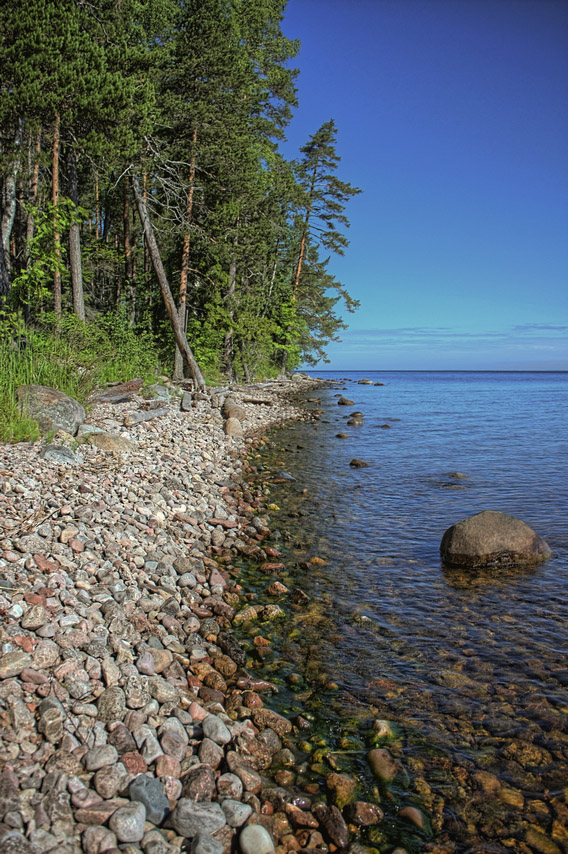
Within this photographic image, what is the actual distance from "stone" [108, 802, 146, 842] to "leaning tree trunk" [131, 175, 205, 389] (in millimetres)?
17552

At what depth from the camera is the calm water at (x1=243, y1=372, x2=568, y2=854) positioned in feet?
10.8

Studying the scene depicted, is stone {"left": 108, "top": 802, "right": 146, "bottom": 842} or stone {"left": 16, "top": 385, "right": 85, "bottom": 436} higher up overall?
stone {"left": 16, "top": 385, "right": 85, "bottom": 436}

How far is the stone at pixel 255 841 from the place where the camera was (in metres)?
2.77

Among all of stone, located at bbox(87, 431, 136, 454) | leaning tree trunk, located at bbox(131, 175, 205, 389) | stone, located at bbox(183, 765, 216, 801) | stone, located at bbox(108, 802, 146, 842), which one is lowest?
stone, located at bbox(183, 765, 216, 801)

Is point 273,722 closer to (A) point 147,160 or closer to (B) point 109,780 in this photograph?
A: (B) point 109,780

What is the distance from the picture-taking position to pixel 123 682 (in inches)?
148

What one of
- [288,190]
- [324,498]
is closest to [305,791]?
[324,498]


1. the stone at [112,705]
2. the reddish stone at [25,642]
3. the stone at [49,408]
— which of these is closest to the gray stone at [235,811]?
the stone at [112,705]

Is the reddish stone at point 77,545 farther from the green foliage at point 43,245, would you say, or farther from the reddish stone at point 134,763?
the green foliage at point 43,245

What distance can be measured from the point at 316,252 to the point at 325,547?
37.6m

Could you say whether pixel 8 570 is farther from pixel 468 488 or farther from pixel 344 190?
pixel 344 190

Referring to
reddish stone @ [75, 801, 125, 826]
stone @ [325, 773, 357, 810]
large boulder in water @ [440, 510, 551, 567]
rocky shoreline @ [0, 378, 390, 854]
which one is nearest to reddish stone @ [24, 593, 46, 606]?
rocky shoreline @ [0, 378, 390, 854]

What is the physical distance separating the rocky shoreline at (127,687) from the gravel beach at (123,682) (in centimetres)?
1

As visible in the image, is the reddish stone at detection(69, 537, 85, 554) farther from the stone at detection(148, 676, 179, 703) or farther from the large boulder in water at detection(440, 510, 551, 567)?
the large boulder in water at detection(440, 510, 551, 567)
